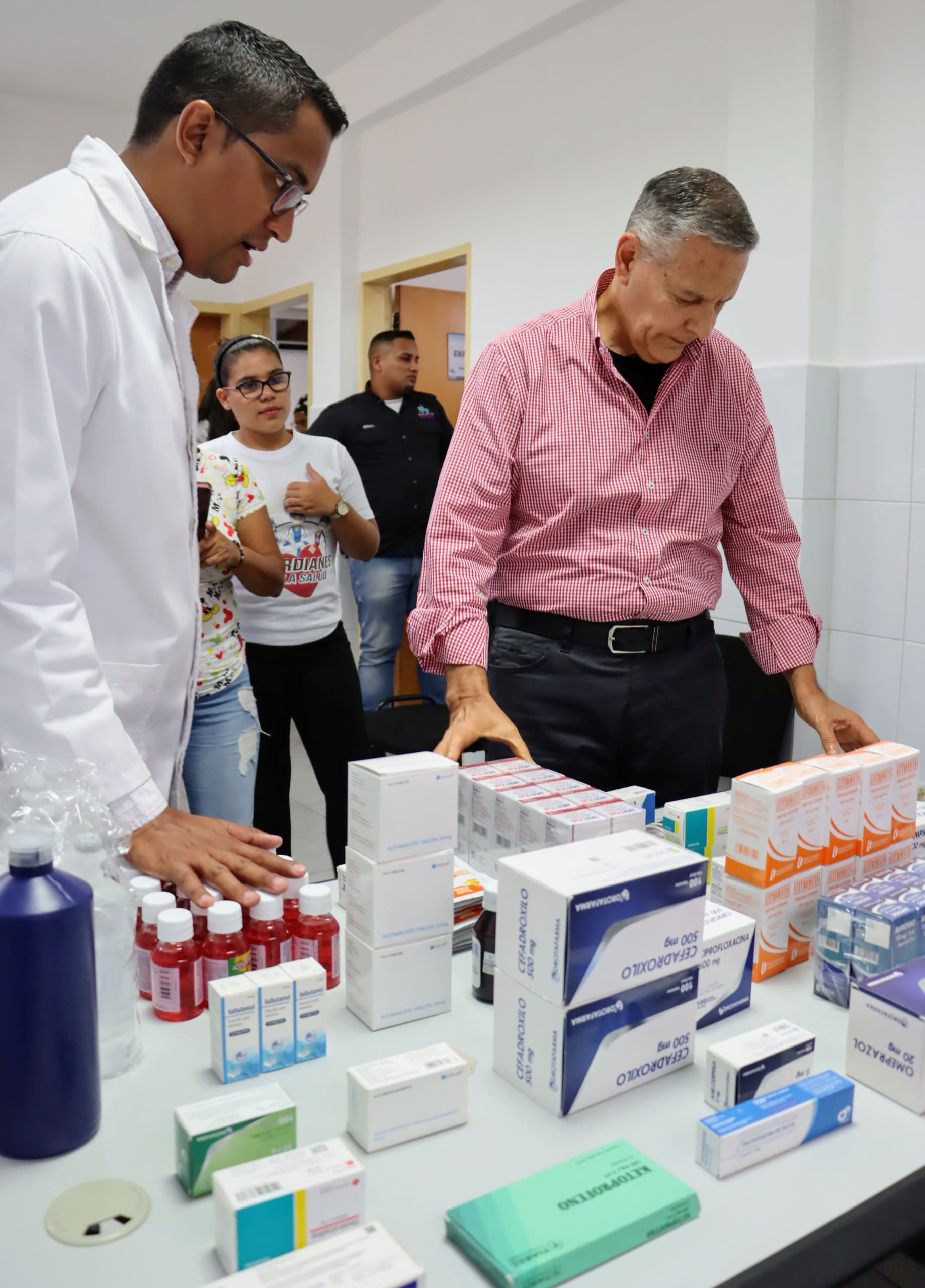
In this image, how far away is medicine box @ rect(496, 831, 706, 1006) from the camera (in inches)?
36.4

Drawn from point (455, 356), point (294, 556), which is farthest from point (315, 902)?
point (455, 356)

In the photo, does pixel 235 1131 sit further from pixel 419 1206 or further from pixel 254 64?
pixel 254 64

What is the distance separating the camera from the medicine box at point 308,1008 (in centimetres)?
101

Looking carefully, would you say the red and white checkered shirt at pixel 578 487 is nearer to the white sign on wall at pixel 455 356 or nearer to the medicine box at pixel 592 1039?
the medicine box at pixel 592 1039

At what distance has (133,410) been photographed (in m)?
1.28

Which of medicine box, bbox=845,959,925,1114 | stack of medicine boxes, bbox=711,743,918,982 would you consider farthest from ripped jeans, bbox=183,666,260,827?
medicine box, bbox=845,959,925,1114

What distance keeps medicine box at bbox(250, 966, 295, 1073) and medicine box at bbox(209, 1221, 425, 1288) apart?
27 cm

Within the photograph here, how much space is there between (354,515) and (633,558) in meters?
1.39

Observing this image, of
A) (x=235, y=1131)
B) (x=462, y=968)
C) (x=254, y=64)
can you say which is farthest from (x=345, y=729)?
(x=235, y=1131)

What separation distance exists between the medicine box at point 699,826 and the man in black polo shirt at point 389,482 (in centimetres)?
333

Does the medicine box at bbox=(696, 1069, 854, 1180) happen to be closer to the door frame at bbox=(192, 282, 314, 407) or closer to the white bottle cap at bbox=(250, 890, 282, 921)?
the white bottle cap at bbox=(250, 890, 282, 921)

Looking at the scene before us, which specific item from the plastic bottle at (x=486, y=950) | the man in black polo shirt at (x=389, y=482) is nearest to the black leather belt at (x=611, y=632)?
the plastic bottle at (x=486, y=950)

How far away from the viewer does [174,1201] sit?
83 cm

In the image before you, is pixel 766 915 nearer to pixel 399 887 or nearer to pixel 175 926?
pixel 399 887
